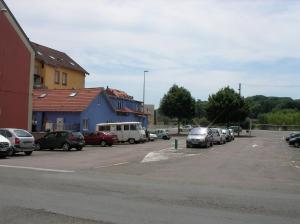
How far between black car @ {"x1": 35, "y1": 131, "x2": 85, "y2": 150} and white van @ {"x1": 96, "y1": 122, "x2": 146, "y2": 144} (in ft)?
50.2

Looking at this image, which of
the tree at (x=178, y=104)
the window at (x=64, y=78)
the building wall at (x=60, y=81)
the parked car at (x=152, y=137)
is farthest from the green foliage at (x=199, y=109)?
the parked car at (x=152, y=137)

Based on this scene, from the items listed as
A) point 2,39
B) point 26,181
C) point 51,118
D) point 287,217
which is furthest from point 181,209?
point 51,118

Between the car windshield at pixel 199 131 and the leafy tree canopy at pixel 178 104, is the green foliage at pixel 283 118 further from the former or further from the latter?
the car windshield at pixel 199 131

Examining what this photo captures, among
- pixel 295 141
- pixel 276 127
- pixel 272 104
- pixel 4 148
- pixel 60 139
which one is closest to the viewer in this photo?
pixel 4 148

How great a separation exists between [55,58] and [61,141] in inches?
1380

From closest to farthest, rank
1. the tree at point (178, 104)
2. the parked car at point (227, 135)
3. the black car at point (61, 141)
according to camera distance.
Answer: the black car at point (61, 141) → the parked car at point (227, 135) → the tree at point (178, 104)

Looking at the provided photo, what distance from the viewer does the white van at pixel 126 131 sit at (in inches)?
2094

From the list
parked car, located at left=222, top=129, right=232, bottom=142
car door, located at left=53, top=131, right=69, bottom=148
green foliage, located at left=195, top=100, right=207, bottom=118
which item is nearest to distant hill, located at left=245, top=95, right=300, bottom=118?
green foliage, located at left=195, top=100, right=207, bottom=118

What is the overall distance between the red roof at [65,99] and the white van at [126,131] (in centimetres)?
312

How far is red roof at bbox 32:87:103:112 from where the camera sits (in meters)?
Result: 54.3

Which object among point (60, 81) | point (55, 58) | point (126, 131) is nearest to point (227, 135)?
point (126, 131)

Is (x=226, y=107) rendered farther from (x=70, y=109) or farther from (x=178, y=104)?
(x=70, y=109)

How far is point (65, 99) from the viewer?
55719 mm

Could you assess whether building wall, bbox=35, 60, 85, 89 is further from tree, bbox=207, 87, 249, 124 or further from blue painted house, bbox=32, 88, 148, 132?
tree, bbox=207, 87, 249, 124
